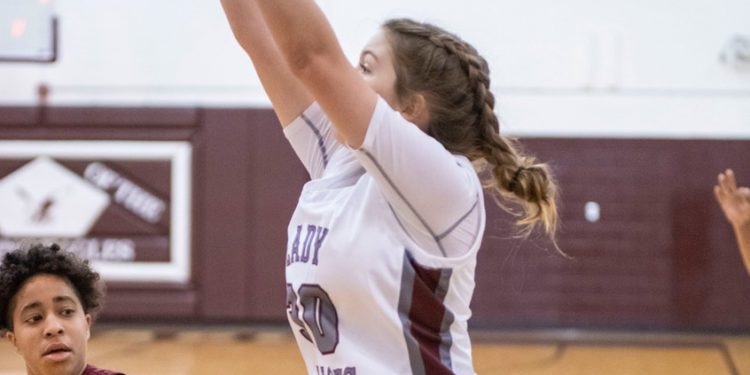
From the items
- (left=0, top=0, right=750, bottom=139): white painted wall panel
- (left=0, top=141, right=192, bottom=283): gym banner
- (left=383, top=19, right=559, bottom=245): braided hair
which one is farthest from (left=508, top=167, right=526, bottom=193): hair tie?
(left=0, top=141, right=192, bottom=283): gym banner

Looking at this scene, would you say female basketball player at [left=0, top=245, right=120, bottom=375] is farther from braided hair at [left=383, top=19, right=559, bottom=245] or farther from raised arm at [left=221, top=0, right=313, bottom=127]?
braided hair at [left=383, top=19, right=559, bottom=245]

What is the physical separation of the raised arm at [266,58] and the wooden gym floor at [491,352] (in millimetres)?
4260

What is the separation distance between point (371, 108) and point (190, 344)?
19.6ft

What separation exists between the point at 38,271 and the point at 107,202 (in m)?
5.88

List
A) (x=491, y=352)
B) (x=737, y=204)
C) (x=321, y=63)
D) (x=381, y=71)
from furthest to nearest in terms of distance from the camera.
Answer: (x=491, y=352) → (x=737, y=204) → (x=381, y=71) → (x=321, y=63)

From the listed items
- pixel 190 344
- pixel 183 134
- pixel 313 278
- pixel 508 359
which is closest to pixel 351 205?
pixel 313 278

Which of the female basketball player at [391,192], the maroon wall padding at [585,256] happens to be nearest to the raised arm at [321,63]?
the female basketball player at [391,192]

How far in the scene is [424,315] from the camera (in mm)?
1931

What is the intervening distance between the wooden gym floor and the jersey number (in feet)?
14.5

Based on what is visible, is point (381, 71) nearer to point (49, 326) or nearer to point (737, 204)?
point (49, 326)

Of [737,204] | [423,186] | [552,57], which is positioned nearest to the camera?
[423,186]

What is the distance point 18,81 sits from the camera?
825cm

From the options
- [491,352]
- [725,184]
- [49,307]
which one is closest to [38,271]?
[49,307]

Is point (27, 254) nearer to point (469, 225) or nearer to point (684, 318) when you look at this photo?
point (469, 225)
